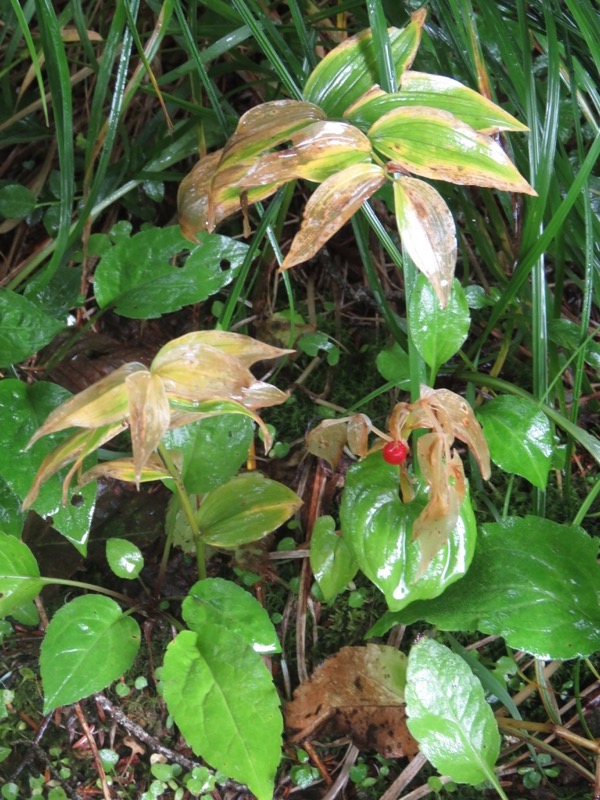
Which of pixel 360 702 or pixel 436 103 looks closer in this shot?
pixel 436 103

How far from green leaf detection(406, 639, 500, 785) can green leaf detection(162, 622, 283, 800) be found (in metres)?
0.19

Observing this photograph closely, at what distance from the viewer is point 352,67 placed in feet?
2.58

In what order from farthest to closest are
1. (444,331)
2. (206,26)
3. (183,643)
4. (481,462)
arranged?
1. (206,26)
2. (444,331)
3. (183,643)
4. (481,462)

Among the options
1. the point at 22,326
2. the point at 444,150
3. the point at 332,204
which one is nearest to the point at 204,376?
the point at 332,204

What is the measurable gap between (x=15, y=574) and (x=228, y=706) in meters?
0.32

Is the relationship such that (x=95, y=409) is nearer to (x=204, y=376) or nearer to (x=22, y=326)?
(x=204, y=376)

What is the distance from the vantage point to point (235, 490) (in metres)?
0.99

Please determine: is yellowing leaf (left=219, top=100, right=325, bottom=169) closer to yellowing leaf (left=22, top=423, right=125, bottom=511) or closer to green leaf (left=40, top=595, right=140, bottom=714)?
yellowing leaf (left=22, top=423, right=125, bottom=511)

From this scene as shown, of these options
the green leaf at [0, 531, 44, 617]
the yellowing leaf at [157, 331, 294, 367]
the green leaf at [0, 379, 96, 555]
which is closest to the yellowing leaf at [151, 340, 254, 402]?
the yellowing leaf at [157, 331, 294, 367]

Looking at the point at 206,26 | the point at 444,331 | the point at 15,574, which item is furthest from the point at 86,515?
the point at 206,26

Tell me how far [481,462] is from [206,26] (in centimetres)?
82

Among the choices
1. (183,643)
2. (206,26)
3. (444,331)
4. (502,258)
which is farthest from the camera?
(502,258)

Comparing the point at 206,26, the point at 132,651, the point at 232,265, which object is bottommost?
the point at 132,651

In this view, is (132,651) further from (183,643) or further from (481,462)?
(481,462)
